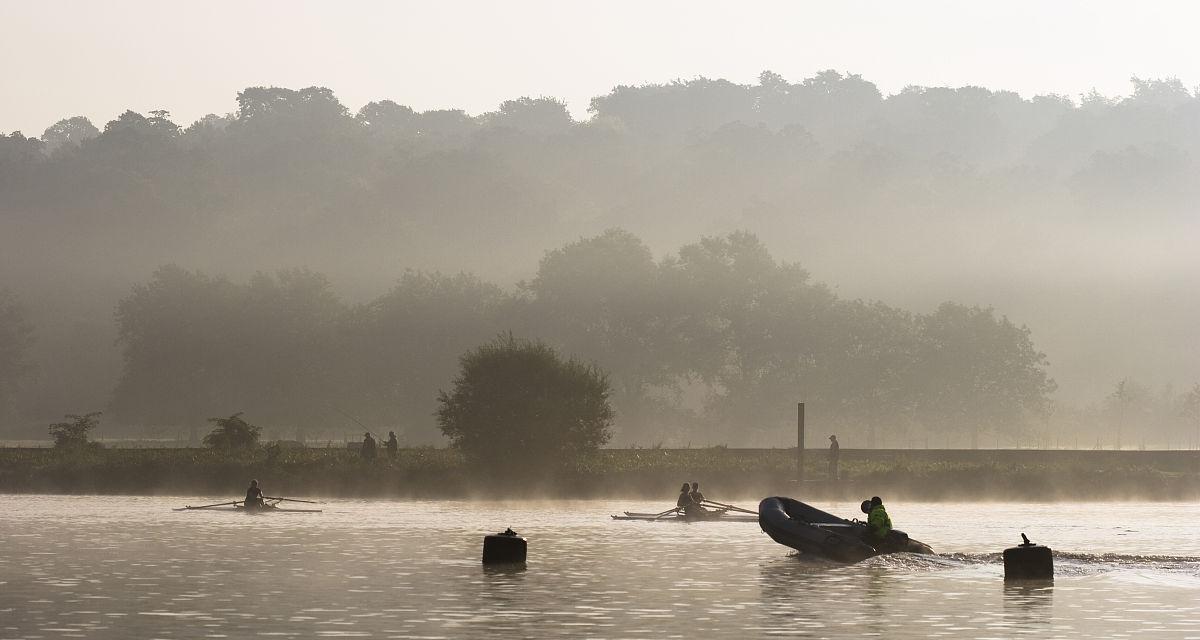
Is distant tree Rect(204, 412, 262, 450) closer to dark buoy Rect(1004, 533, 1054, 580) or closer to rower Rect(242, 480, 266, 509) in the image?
rower Rect(242, 480, 266, 509)

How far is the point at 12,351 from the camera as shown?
5138 inches

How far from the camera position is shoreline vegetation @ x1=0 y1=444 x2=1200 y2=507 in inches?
2980

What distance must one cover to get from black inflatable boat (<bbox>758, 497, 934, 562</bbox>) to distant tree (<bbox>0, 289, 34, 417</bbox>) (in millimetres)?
94755

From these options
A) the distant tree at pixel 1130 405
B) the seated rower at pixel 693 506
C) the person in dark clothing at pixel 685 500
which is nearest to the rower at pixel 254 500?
the person in dark clothing at pixel 685 500

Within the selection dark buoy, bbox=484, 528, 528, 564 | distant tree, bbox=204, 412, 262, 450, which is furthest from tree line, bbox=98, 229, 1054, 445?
dark buoy, bbox=484, 528, 528, 564

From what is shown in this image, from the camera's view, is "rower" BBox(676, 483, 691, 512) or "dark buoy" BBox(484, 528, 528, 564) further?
"rower" BBox(676, 483, 691, 512)

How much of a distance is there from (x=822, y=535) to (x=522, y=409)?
104ft

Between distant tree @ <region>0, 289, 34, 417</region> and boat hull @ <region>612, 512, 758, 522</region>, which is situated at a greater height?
distant tree @ <region>0, 289, 34, 417</region>

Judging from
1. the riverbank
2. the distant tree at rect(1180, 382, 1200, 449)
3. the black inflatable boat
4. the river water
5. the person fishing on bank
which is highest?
the distant tree at rect(1180, 382, 1200, 449)

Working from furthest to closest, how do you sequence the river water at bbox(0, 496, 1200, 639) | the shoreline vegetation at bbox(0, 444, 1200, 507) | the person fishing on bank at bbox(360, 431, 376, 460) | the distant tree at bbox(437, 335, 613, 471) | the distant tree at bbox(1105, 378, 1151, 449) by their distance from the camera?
the distant tree at bbox(1105, 378, 1151, 449) → the person fishing on bank at bbox(360, 431, 376, 460) → the shoreline vegetation at bbox(0, 444, 1200, 507) → the distant tree at bbox(437, 335, 613, 471) → the river water at bbox(0, 496, 1200, 639)

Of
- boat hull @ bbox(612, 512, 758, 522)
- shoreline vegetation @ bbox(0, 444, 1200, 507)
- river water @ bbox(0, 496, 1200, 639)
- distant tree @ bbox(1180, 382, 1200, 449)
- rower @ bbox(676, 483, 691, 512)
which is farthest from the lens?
distant tree @ bbox(1180, 382, 1200, 449)

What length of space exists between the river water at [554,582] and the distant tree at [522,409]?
1365cm

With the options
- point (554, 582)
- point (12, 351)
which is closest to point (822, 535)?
point (554, 582)

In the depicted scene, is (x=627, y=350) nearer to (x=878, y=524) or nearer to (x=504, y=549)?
(x=878, y=524)
